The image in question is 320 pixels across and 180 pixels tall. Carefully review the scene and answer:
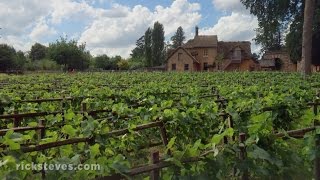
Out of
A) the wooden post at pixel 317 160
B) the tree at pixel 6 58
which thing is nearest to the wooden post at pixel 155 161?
the wooden post at pixel 317 160

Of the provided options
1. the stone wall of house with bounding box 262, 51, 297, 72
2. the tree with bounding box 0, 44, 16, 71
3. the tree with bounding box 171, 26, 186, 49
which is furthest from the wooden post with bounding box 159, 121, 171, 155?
the tree with bounding box 171, 26, 186, 49

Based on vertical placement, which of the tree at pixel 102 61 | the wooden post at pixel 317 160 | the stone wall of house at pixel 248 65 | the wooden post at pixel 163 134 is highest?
the tree at pixel 102 61

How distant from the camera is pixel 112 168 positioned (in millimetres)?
3303

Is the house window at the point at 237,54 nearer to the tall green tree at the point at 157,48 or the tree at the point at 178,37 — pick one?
the tall green tree at the point at 157,48

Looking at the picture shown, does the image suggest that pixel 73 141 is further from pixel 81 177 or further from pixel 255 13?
pixel 255 13

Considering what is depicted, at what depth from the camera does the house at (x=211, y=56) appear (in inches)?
2773

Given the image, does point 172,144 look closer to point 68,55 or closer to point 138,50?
point 68,55

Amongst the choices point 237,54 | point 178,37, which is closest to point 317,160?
point 237,54

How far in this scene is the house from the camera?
231ft

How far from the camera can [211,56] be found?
72938mm

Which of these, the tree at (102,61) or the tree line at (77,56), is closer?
the tree line at (77,56)

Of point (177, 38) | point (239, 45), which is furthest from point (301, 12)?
point (177, 38)

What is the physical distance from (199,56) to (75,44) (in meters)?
25.5

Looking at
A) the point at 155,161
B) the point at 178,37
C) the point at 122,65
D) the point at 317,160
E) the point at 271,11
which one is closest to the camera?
the point at 155,161
